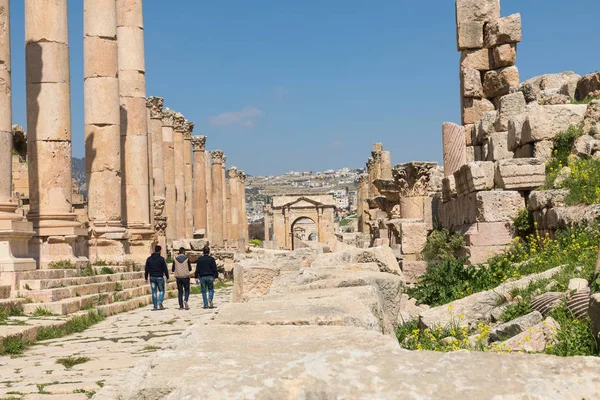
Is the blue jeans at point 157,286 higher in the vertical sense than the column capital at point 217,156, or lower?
lower

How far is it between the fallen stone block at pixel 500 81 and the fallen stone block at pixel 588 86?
8.28 ft

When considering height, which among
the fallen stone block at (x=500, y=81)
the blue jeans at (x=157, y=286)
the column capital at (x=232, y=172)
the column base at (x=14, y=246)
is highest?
the column capital at (x=232, y=172)

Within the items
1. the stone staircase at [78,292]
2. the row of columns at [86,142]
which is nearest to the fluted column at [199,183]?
the row of columns at [86,142]

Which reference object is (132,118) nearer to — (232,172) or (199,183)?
(199,183)

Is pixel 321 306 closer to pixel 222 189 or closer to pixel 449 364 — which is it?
pixel 449 364

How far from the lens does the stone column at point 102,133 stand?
781 inches

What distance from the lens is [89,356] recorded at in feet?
29.0

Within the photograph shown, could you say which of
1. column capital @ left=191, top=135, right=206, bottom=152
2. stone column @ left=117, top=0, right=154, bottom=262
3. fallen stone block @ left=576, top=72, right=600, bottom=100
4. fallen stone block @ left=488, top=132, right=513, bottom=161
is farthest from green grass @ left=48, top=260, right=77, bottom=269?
column capital @ left=191, top=135, right=206, bottom=152

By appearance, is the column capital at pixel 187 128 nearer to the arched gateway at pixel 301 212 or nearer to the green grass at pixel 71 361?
the green grass at pixel 71 361

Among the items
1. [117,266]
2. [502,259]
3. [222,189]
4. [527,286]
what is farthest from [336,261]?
[222,189]

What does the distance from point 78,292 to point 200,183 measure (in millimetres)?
29030

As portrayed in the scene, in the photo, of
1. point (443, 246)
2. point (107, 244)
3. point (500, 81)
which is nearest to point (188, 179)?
point (107, 244)

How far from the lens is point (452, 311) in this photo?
6.94m

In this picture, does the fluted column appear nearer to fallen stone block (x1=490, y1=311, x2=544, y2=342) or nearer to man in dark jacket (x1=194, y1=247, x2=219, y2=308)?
man in dark jacket (x1=194, y1=247, x2=219, y2=308)
